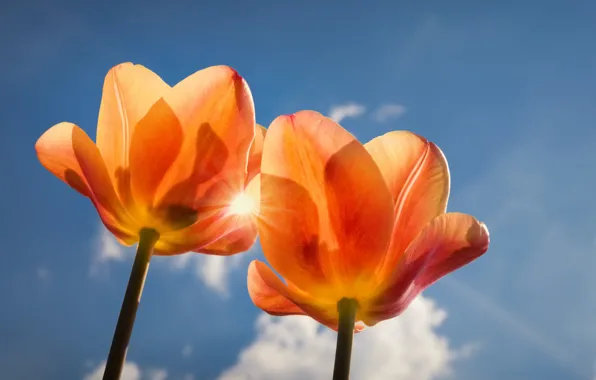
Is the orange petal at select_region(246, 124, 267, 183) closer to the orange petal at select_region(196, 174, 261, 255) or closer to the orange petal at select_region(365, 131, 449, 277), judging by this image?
the orange petal at select_region(196, 174, 261, 255)

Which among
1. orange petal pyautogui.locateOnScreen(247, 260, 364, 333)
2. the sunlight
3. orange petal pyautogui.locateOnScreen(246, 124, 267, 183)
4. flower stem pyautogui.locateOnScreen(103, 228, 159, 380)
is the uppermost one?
orange petal pyautogui.locateOnScreen(246, 124, 267, 183)

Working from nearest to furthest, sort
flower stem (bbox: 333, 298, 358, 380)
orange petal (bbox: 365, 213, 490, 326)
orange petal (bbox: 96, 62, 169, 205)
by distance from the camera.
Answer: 1. flower stem (bbox: 333, 298, 358, 380)
2. orange petal (bbox: 365, 213, 490, 326)
3. orange petal (bbox: 96, 62, 169, 205)

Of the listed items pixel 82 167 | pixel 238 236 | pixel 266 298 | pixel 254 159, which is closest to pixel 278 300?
pixel 266 298

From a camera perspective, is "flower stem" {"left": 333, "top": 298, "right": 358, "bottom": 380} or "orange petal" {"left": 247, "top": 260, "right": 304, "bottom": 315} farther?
"orange petal" {"left": 247, "top": 260, "right": 304, "bottom": 315}

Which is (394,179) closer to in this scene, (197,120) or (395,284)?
(395,284)

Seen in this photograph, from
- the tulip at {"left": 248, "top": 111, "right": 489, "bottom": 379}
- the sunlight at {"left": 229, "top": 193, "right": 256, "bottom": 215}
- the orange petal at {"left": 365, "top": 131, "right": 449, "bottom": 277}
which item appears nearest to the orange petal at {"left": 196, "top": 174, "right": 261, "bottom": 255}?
the sunlight at {"left": 229, "top": 193, "right": 256, "bottom": 215}

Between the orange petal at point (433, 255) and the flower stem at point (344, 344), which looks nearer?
the flower stem at point (344, 344)

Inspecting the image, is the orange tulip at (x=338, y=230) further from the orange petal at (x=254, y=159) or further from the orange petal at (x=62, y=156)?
the orange petal at (x=62, y=156)

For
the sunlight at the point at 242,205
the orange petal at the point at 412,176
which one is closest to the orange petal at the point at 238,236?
the sunlight at the point at 242,205
